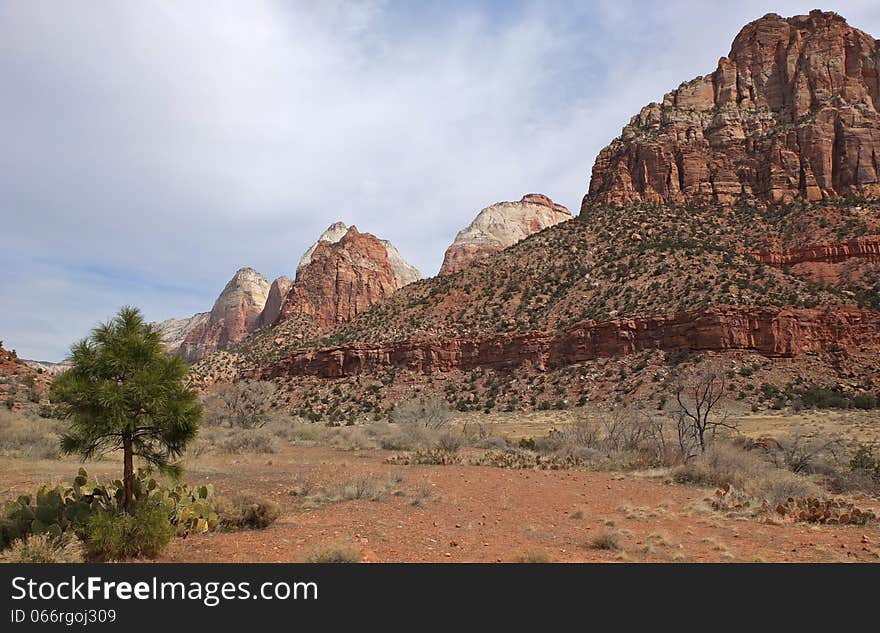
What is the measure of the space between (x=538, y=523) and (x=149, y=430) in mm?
6764

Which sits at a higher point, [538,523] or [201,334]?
[201,334]

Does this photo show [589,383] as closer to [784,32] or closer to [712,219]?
[712,219]

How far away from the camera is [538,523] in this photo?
35.1 ft

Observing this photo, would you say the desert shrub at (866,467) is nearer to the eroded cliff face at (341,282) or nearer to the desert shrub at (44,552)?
the desert shrub at (44,552)

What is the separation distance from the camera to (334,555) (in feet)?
23.3

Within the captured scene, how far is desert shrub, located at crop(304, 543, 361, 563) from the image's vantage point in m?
7.06

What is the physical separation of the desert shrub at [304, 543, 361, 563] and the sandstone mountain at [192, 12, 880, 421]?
34557 millimetres

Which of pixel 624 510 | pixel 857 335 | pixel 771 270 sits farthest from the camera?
pixel 771 270

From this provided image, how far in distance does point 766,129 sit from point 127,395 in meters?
76.9

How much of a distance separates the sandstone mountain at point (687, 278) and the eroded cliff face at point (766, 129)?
0.62 ft

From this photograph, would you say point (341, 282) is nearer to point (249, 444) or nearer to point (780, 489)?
point (249, 444)

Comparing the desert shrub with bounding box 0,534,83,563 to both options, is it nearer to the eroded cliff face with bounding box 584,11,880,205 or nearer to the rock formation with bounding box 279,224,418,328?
the eroded cliff face with bounding box 584,11,880,205

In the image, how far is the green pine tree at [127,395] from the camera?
790 centimetres
